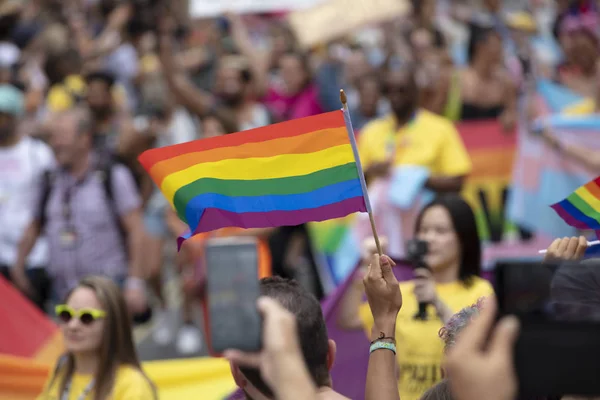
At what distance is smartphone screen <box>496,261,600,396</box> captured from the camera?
2.09m

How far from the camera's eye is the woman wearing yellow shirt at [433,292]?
4781mm

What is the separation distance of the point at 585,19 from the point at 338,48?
3255 millimetres

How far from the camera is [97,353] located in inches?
194

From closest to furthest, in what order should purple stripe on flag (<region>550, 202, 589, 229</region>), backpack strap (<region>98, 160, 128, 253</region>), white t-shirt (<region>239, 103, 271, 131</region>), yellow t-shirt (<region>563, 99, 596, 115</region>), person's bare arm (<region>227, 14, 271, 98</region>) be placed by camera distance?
purple stripe on flag (<region>550, 202, 589, 229</region>) → backpack strap (<region>98, 160, 128, 253</region>) → yellow t-shirt (<region>563, 99, 596, 115</region>) → white t-shirt (<region>239, 103, 271, 131</region>) → person's bare arm (<region>227, 14, 271, 98</region>)

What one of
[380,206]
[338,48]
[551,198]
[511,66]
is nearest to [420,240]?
[380,206]

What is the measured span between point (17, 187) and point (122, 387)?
3.72 meters

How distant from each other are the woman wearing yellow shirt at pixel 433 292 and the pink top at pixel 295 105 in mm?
4768

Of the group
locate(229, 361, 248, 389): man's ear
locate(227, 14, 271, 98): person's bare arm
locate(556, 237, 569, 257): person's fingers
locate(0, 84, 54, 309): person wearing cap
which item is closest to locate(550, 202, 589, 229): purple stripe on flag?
locate(556, 237, 569, 257): person's fingers

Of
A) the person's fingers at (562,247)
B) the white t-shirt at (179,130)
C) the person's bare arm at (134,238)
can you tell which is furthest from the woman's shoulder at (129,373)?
the white t-shirt at (179,130)

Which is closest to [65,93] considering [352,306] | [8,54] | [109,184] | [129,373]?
[8,54]

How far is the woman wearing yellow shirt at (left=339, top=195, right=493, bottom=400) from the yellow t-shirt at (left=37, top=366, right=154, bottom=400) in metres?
A: 1.09

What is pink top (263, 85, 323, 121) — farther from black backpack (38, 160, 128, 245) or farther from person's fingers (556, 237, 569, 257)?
person's fingers (556, 237, 569, 257)

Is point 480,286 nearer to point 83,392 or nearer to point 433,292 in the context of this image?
point 433,292

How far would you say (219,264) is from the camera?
2.29m
